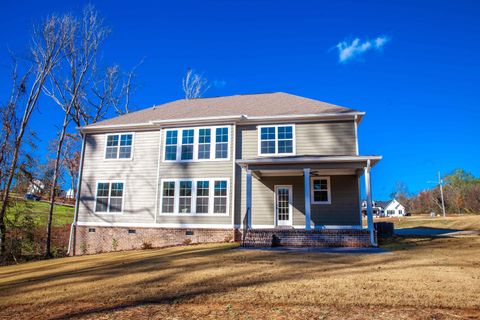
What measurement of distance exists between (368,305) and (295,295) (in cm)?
115

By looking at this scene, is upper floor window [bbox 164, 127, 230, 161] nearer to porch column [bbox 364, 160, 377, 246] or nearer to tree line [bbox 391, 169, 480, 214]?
porch column [bbox 364, 160, 377, 246]

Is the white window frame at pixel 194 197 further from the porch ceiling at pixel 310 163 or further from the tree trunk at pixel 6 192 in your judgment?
the tree trunk at pixel 6 192

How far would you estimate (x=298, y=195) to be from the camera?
587 inches

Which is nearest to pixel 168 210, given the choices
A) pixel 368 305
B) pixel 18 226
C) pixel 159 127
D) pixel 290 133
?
pixel 159 127

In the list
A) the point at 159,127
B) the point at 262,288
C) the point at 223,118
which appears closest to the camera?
the point at 262,288

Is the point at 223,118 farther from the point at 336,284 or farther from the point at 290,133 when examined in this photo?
the point at 336,284

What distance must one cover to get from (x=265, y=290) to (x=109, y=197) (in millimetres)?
13420

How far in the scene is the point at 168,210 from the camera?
16.0 m

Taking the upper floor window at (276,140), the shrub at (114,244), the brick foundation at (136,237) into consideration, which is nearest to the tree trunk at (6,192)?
the brick foundation at (136,237)

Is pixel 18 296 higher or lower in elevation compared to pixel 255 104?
lower

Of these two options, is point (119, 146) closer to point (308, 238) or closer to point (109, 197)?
point (109, 197)

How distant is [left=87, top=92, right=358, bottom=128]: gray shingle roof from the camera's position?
1595 centimetres

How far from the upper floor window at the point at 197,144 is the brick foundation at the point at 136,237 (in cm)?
357

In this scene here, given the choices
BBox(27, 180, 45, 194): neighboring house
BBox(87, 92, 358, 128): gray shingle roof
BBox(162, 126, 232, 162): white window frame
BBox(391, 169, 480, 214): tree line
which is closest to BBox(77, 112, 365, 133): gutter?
BBox(87, 92, 358, 128): gray shingle roof
